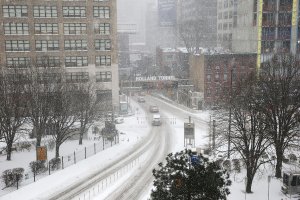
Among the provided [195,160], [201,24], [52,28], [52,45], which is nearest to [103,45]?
[52,45]

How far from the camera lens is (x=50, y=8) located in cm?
6869

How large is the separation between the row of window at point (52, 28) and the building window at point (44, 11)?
1596 mm

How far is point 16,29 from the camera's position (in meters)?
68.1

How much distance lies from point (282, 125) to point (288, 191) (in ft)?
20.7

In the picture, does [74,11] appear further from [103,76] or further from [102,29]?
[103,76]

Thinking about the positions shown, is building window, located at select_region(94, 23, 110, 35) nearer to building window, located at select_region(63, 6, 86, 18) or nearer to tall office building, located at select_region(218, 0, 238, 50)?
building window, located at select_region(63, 6, 86, 18)

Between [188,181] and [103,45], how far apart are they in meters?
57.7

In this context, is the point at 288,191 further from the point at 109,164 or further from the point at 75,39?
the point at 75,39

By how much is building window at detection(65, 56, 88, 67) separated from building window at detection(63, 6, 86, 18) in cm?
765

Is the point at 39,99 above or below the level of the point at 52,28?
below

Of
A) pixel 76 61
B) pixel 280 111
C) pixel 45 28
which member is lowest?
pixel 280 111

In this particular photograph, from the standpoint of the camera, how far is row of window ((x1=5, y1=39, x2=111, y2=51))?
225 ft

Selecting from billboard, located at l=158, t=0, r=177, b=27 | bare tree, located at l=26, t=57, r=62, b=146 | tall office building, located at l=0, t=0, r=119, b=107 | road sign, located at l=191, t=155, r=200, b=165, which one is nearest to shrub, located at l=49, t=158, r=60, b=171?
bare tree, located at l=26, t=57, r=62, b=146

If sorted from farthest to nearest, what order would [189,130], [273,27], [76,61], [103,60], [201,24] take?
[201,24], [273,27], [103,60], [76,61], [189,130]
